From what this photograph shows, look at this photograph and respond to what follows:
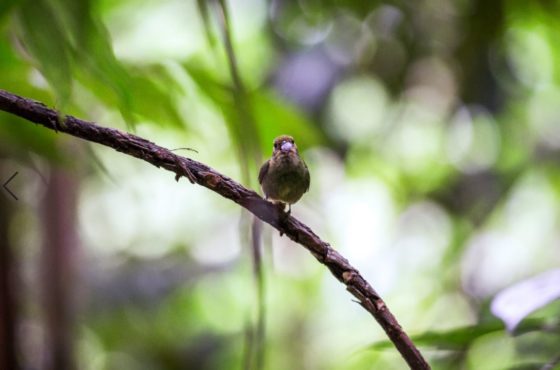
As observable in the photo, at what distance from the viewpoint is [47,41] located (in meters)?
0.63

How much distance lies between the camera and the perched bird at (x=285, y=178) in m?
0.90

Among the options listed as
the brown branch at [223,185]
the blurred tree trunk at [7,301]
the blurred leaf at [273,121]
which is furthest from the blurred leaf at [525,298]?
the blurred tree trunk at [7,301]

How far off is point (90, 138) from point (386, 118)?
245 centimetres

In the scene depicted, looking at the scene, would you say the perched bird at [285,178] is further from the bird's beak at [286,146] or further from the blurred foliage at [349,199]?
the blurred foliage at [349,199]

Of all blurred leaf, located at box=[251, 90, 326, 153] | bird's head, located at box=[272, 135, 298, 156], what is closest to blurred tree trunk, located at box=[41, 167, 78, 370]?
blurred leaf, located at box=[251, 90, 326, 153]

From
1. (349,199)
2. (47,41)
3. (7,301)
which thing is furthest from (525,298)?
(349,199)

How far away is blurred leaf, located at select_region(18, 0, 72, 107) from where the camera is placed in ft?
2.01

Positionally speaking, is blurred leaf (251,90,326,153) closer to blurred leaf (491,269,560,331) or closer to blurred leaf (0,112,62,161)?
blurred leaf (0,112,62,161)

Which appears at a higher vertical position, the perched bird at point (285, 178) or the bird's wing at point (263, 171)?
the bird's wing at point (263, 171)

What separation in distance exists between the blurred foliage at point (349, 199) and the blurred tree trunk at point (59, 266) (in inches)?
3.8

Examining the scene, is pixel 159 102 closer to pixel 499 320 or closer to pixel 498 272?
pixel 499 320

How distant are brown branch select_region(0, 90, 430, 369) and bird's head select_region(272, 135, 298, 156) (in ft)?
0.93

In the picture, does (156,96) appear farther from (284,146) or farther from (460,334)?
(460,334)

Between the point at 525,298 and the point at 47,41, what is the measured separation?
633 mm
